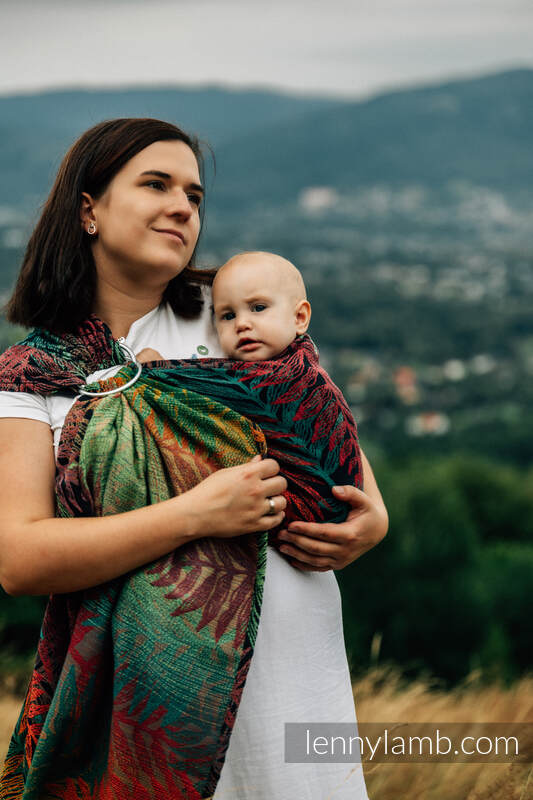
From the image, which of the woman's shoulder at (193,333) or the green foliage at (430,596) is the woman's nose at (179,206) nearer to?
the woman's shoulder at (193,333)

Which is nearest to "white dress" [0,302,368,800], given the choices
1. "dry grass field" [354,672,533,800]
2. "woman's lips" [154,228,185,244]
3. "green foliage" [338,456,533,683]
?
"woman's lips" [154,228,185,244]

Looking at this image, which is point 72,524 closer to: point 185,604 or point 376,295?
point 185,604

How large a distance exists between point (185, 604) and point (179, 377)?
450 mm

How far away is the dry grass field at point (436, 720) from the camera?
2.41 metres

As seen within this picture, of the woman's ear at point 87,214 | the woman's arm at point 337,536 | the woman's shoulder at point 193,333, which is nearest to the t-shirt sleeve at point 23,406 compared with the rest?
the woman's shoulder at point 193,333

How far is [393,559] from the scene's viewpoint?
34.5ft

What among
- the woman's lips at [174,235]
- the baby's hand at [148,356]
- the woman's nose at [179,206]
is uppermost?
the woman's nose at [179,206]

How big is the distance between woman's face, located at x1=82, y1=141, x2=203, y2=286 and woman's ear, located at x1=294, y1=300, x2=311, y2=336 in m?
0.28

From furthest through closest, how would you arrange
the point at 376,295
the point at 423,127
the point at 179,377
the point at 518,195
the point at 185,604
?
the point at 423,127
the point at 518,195
the point at 376,295
the point at 179,377
the point at 185,604

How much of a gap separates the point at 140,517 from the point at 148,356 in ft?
1.41

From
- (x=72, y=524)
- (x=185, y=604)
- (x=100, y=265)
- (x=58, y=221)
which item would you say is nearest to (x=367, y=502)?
(x=185, y=604)

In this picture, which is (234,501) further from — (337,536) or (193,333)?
(193,333)

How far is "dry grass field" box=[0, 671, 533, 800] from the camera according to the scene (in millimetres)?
2408

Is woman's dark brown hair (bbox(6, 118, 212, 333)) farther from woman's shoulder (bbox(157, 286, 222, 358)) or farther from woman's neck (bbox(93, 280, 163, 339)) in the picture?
woman's shoulder (bbox(157, 286, 222, 358))
